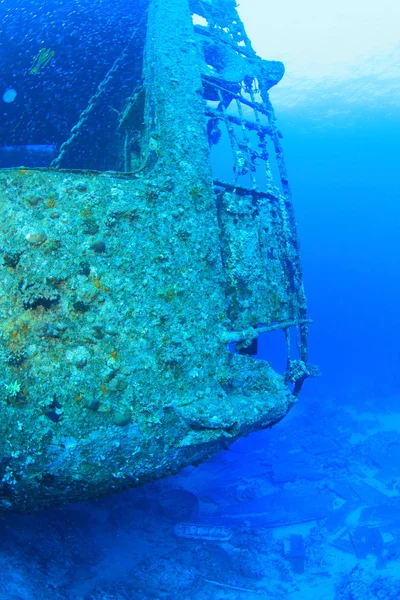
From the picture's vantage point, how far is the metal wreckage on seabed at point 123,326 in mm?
2188

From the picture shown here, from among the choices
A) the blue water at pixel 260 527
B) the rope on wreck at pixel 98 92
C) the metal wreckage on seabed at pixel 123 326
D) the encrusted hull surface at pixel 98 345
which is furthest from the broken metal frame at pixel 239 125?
the blue water at pixel 260 527

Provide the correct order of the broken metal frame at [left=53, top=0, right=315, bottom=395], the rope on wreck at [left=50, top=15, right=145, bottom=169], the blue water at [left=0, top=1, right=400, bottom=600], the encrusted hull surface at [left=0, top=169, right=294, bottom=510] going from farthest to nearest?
the rope on wreck at [left=50, top=15, right=145, bottom=169] → the blue water at [left=0, top=1, right=400, bottom=600] → the broken metal frame at [left=53, top=0, right=315, bottom=395] → the encrusted hull surface at [left=0, top=169, right=294, bottom=510]

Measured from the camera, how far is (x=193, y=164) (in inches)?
125

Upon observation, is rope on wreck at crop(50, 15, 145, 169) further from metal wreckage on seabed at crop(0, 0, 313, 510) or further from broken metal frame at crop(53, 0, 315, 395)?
metal wreckage on seabed at crop(0, 0, 313, 510)

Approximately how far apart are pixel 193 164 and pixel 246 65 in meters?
3.24

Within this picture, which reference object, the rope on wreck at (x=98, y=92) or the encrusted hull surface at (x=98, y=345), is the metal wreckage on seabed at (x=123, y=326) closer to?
the encrusted hull surface at (x=98, y=345)

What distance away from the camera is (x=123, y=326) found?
2.38 meters

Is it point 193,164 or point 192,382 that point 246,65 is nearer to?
point 193,164

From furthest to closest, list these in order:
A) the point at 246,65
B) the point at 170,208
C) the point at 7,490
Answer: the point at 246,65 < the point at 170,208 < the point at 7,490

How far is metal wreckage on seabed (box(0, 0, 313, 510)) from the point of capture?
2188 millimetres

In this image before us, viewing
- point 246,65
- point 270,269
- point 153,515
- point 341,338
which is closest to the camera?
point 270,269

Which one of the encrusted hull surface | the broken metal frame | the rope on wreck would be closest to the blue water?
the encrusted hull surface

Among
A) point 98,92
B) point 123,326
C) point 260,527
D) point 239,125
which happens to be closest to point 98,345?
point 123,326

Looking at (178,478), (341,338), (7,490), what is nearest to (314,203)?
(341,338)
